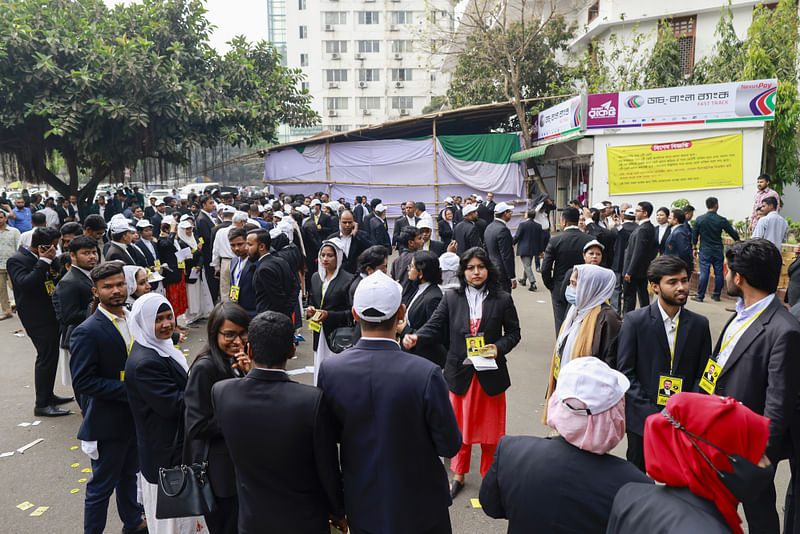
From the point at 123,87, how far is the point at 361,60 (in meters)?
40.1

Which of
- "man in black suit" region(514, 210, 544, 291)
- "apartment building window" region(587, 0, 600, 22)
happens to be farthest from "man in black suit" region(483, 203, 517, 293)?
"apartment building window" region(587, 0, 600, 22)

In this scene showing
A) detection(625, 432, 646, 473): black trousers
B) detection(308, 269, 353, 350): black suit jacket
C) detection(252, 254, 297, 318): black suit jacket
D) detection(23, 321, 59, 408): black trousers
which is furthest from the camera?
Result: detection(23, 321, 59, 408): black trousers

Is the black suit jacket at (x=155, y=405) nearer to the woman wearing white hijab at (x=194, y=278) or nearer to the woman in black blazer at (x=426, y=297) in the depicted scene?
the woman in black blazer at (x=426, y=297)

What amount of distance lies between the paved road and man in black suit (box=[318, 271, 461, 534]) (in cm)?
151

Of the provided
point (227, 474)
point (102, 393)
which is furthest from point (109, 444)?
point (227, 474)

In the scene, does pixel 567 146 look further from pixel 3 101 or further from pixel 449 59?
pixel 3 101

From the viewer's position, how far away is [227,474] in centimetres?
268

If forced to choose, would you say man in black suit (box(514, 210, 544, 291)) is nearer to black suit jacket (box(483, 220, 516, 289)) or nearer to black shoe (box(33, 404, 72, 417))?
black suit jacket (box(483, 220, 516, 289))

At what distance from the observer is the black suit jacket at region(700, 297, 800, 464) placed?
2701 mm

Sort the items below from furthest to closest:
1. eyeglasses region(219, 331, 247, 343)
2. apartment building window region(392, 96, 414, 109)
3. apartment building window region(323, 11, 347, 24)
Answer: apartment building window region(392, 96, 414, 109), apartment building window region(323, 11, 347, 24), eyeglasses region(219, 331, 247, 343)

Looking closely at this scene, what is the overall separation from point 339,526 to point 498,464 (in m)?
0.93

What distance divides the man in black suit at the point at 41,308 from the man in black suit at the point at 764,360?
18.9 feet

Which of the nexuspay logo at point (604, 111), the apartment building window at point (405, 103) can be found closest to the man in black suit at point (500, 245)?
the nexuspay logo at point (604, 111)

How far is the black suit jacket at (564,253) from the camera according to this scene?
22.2 ft
